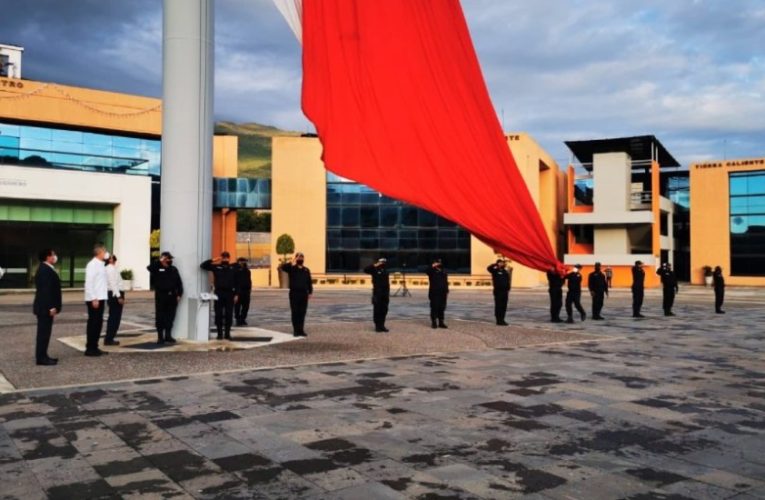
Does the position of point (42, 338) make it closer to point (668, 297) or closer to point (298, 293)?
point (298, 293)

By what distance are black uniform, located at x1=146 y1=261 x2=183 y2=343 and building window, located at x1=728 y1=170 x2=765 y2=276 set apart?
45.3 meters

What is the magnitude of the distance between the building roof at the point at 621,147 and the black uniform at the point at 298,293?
37.9 m

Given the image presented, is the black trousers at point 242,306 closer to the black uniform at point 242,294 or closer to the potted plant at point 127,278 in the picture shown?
the black uniform at point 242,294

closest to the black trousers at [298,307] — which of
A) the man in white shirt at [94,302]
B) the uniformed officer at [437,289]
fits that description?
the uniformed officer at [437,289]

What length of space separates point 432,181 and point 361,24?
91.1 inches

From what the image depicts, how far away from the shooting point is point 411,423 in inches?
233

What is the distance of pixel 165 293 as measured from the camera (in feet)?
36.0

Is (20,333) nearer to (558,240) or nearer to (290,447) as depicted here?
(290,447)

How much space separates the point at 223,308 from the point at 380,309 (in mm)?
3443

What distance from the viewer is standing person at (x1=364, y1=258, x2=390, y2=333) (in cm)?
1371

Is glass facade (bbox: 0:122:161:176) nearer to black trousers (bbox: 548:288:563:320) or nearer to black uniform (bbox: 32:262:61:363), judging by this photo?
black trousers (bbox: 548:288:563:320)

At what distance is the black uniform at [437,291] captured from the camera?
14.5 meters

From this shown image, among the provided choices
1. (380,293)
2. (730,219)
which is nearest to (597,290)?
(380,293)

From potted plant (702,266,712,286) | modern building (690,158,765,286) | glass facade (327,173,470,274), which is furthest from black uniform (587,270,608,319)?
modern building (690,158,765,286)
